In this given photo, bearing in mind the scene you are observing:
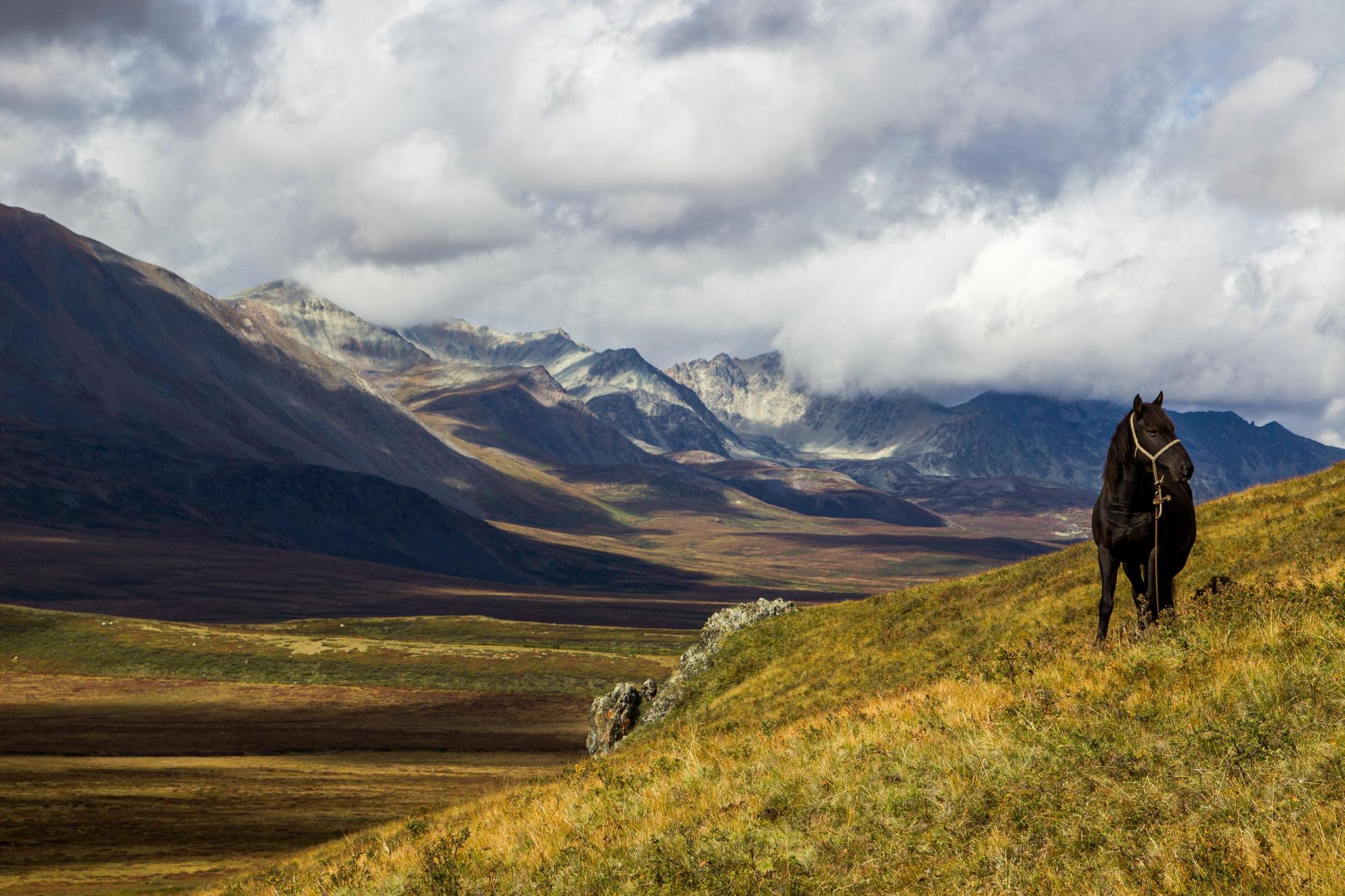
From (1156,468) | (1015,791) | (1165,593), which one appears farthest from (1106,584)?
(1015,791)

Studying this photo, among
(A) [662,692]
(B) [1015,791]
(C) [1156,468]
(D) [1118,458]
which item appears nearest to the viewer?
(B) [1015,791]

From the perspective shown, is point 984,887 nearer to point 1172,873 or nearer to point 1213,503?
point 1172,873

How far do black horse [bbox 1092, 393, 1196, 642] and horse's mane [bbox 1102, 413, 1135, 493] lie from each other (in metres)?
0.01

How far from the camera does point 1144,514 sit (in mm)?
16156

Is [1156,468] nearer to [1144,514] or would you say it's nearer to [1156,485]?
[1156,485]

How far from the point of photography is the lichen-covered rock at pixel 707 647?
40656mm

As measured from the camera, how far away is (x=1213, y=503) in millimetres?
33031

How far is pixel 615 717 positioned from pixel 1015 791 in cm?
3398

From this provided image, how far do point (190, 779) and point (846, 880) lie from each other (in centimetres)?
6608

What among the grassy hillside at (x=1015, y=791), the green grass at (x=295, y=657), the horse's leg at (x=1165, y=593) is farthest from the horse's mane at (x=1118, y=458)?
the green grass at (x=295, y=657)

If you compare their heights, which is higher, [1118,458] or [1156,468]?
[1118,458]

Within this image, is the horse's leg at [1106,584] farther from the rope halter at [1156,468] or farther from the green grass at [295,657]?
the green grass at [295,657]

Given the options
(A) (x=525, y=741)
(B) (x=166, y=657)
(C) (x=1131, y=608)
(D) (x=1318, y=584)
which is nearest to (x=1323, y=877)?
(D) (x=1318, y=584)

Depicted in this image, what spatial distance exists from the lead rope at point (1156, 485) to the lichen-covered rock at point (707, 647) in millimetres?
25857
